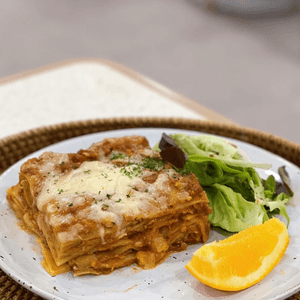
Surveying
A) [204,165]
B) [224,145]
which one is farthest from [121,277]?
[224,145]

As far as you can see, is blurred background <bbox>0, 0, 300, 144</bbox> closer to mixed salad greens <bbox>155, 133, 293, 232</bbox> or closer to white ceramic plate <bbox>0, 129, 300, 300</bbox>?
mixed salad greens <bbox>155, 133, 293, 232</bbox>

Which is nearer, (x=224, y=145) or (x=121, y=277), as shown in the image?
(x=121, y=277)

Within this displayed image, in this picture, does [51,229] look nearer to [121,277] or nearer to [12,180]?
[121,277]

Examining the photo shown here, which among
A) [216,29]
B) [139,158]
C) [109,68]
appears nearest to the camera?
[139,158]

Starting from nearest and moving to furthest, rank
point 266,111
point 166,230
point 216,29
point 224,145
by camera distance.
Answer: point 166,230, point 224,145, point 266,111, point 216,29

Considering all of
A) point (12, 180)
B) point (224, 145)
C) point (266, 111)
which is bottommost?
point (266, 111)

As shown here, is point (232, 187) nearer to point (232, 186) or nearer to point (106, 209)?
point (232, 186)

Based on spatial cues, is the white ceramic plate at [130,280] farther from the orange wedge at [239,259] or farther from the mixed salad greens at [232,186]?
the mixed salad greens at [232,186]

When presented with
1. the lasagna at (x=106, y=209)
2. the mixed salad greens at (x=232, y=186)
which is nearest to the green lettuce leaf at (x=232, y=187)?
the mixed salad greens at (x=232, y=186)
